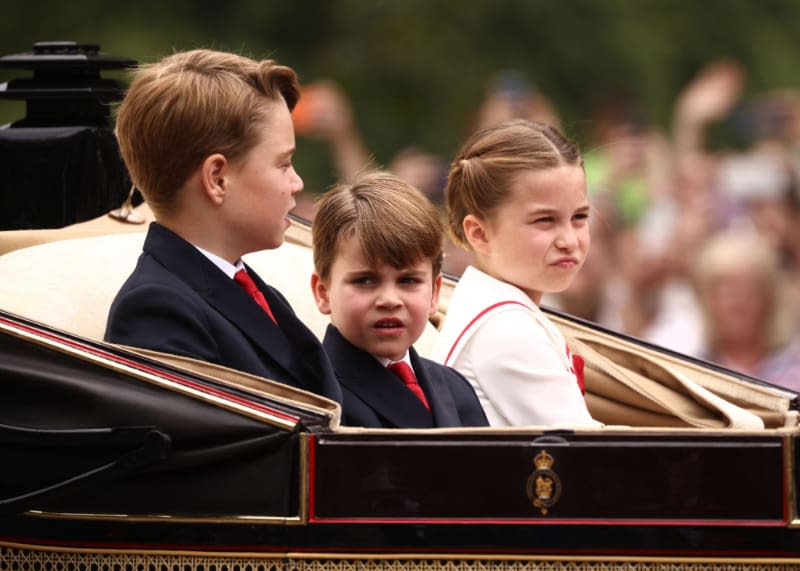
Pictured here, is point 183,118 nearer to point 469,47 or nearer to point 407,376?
point 407,376

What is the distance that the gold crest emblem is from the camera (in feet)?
8.92

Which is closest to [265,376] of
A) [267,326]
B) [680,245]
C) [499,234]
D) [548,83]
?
[267,326]

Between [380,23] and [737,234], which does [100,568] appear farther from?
[380,23]

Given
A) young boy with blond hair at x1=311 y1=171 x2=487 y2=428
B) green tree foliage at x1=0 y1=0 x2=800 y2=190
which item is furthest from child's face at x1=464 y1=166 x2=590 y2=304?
green tree foliage at x1=0 y1=0 x2=800 y2=190

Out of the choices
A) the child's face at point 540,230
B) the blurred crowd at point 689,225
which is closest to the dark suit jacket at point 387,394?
the child's face at point 540,230

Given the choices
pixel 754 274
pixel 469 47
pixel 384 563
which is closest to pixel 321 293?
pixel 384 563

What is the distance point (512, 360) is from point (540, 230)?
30cm

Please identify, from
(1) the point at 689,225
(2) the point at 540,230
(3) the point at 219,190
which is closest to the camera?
(3) the point at 219,190

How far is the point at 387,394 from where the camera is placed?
3.19 meters

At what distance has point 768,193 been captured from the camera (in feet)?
28.1

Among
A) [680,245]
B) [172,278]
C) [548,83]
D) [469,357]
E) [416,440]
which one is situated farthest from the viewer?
[548,83]

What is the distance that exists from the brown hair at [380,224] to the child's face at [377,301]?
0.8 inches

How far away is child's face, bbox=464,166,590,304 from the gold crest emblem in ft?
2.81

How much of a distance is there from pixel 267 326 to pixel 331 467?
1.54 ft
